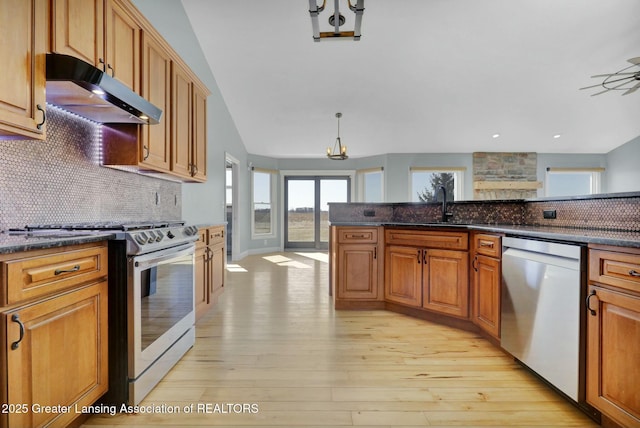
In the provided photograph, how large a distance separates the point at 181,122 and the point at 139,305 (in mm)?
1895

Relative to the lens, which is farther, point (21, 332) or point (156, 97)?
point (156, 97)

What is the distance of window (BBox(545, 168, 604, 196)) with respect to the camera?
7652 millimetres

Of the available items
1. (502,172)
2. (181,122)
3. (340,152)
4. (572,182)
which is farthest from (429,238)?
(572,182)

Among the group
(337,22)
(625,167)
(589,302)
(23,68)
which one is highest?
(337,22)

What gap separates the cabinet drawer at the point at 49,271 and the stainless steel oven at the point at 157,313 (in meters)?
0.17

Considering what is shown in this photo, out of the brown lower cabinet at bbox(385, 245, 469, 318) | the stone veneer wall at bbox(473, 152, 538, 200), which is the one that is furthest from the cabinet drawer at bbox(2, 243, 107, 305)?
the stone veneer wall at bbox(473, 152, 538, 200)

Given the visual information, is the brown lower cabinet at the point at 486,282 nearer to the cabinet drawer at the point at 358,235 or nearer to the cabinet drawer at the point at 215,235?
the cabinet drawer at the point at 358,235

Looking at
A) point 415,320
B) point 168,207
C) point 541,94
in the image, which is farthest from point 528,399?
point 541,94

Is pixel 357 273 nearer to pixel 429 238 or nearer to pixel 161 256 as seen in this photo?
pixel 429 238

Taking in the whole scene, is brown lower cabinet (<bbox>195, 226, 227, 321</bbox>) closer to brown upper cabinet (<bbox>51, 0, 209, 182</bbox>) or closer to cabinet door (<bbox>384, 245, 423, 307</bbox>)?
brown upper cabinet (<bbox>51, 0, 209, 182</bbox>)

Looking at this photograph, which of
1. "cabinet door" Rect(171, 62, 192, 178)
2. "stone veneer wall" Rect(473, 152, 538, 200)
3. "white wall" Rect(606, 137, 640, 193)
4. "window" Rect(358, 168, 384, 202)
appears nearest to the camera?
"cabinet door" Rect(171, 62, 192, 178)

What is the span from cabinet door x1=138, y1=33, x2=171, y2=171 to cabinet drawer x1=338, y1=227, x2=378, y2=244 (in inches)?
69.0

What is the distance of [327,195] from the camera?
8.11 meters

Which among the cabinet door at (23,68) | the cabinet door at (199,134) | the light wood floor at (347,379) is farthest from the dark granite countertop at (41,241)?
the cabinet door at (199,134)
